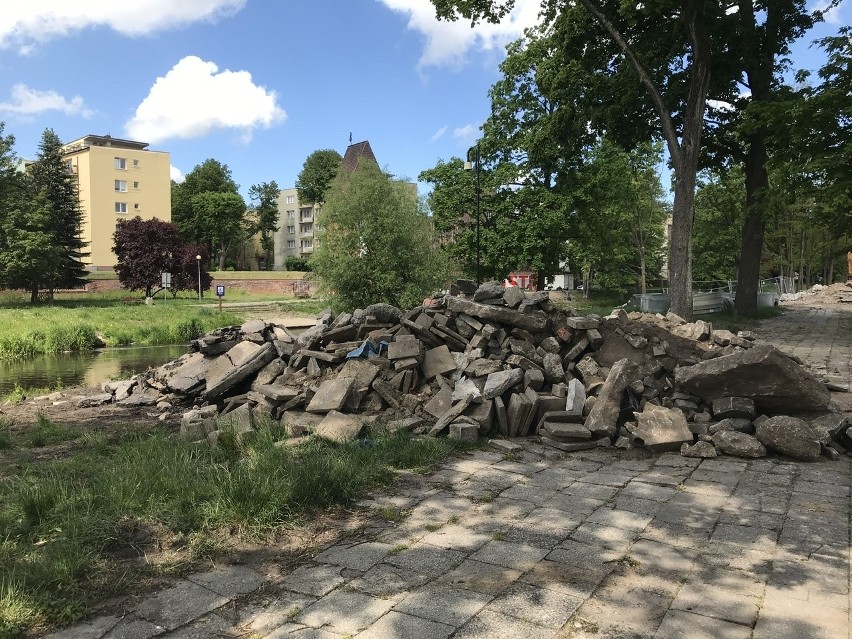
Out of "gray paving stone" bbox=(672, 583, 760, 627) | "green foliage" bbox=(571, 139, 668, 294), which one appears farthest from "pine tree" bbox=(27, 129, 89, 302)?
"gray paving stone" bbox=(672, 583, 760, 627)

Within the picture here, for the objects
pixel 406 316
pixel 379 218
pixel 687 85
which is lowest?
pixel 406 316

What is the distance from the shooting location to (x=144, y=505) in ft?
13.8

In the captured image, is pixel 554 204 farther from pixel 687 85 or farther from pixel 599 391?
pixel 599 391

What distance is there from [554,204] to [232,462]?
26847mm

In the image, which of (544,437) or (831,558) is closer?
(831,558)

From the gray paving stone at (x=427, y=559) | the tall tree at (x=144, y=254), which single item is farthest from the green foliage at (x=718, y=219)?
the tall tree at (x=144, y=254)

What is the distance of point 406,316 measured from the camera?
906 centimetres

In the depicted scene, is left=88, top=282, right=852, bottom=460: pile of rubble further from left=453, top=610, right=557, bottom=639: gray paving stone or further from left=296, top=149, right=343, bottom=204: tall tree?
left=296, top=149, right=343, bottom=204: tall tree

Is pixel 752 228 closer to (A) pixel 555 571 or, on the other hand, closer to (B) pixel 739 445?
(B) pixel 739 445

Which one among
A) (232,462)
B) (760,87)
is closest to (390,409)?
(232,462)

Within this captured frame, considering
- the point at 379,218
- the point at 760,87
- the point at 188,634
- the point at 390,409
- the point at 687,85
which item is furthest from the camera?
the point at 379,218

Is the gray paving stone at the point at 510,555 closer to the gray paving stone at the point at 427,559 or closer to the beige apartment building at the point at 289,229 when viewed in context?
the gray paving stone at the point at 427,559

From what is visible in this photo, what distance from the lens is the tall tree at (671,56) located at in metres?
15.4

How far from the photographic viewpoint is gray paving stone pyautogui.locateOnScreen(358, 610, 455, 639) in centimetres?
277
